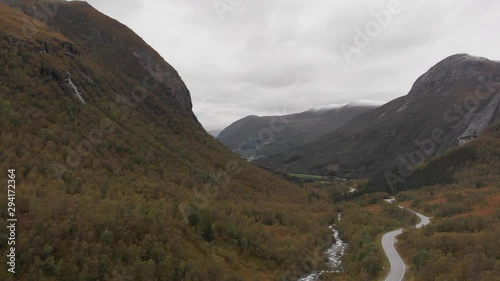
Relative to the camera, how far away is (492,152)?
136875 millimetres

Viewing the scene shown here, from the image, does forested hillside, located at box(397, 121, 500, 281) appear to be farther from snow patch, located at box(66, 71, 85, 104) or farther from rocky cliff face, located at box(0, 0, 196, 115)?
rocky cliff face, located at box(0, 0, 196, 115)

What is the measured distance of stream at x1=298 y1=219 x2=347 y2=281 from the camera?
4759 cm

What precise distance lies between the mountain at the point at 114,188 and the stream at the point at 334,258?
180 cm

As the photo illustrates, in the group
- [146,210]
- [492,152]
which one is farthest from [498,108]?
[146,210]

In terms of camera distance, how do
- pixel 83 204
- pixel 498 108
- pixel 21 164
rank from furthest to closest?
pixel 498 108 < pixel 21 164 < pixel 83 204

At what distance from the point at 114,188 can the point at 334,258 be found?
33.8m

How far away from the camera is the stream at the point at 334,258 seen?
4759 cm

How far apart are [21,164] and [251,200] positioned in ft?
155

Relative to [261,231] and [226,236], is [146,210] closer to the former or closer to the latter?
[226,236]

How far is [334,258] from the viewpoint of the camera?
56562 mm

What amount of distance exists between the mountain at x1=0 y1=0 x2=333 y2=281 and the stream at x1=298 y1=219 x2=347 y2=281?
1.80 meters

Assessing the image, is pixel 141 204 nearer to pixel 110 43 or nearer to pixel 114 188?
pixel 114 188

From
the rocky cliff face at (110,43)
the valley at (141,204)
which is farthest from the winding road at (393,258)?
the rocky cliff face at (110,43)

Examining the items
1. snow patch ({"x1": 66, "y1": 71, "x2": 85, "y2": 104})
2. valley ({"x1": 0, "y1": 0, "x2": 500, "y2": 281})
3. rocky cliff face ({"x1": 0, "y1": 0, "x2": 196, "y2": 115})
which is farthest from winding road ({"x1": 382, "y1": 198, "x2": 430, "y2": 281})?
rocky cliff face ({"x1": 0, "y1": 0, "x2": 196, "y2": 115})
